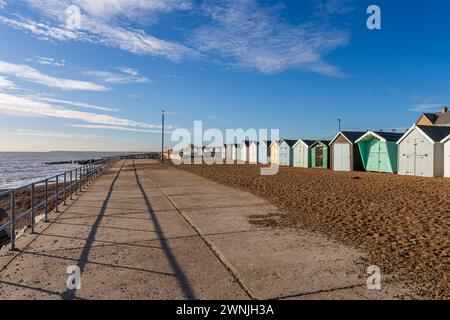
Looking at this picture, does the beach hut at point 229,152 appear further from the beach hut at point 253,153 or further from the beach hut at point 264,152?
the beach hut at point 264,152

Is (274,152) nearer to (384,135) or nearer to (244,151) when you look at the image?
(244,151)

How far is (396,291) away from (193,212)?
Answer: 5.68 m

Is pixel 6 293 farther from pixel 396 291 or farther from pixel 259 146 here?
pixel 259 146

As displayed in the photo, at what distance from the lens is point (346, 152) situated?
27766 mm

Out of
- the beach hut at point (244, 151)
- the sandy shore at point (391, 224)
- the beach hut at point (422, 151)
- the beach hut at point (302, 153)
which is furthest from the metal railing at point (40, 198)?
the beach hut at point (244, 151)

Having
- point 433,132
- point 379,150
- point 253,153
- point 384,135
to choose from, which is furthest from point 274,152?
point 433,132

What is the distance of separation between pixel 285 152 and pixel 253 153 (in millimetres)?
9311

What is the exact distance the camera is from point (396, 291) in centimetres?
369

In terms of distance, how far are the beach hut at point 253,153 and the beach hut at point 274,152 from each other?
4060 mm

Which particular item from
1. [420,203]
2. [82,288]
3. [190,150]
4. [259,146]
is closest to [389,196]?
[420,203]

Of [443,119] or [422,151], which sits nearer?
[422,151]

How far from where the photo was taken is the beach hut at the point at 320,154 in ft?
101

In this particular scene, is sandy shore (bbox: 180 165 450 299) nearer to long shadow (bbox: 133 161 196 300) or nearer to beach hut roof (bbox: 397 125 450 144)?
long shadow (bbox: 133 161 196 300)

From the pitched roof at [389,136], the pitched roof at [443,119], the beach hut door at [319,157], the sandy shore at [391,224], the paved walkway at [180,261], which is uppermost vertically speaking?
the pitched roof at [443,119]
